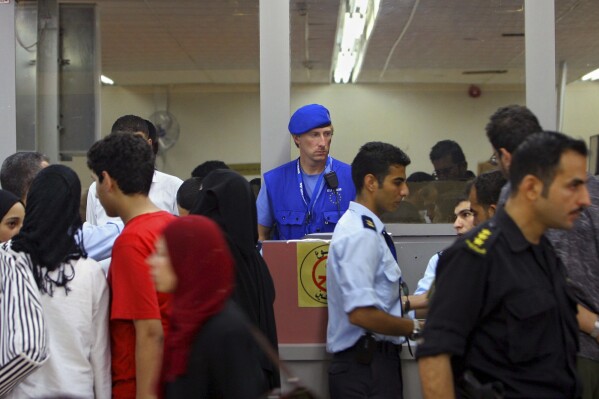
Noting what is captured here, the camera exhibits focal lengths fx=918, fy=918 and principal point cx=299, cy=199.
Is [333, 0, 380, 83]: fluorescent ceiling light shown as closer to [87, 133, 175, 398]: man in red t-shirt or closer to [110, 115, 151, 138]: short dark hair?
[110, 115, 151, 138]: short dark hair

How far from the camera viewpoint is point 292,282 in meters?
4.66

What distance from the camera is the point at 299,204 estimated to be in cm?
545

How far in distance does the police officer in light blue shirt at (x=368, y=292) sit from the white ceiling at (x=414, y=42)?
1.78 m

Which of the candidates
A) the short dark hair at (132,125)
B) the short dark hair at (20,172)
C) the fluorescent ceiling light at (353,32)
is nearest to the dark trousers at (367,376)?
the short dark hair at (132,125)

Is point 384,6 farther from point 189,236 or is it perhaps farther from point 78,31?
point 189,236

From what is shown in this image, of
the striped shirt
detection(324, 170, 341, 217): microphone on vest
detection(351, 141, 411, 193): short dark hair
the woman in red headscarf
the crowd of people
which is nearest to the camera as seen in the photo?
the woman in red headscarf

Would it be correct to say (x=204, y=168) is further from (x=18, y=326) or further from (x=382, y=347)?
(x=18, y=326)

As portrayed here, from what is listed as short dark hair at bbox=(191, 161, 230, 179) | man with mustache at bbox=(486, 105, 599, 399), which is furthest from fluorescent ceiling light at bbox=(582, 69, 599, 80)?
man with mustache at bbox=(486, 105, 599, 399)

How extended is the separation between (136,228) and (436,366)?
1362 millimetres

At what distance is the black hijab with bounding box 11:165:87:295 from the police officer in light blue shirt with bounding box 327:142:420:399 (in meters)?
1.22

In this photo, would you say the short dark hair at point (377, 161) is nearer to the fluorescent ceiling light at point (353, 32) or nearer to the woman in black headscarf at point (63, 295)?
the woman in black headscarf at point (63, 295)

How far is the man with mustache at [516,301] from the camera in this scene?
2.88 m

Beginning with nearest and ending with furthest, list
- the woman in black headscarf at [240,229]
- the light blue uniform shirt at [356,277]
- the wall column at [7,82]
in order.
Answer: the woman in black headscarf at [240,229] < the light blue uniform shirt at [356,277] < the wall column at [7,82]

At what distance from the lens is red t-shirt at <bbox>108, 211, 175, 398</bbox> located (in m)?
3.59
